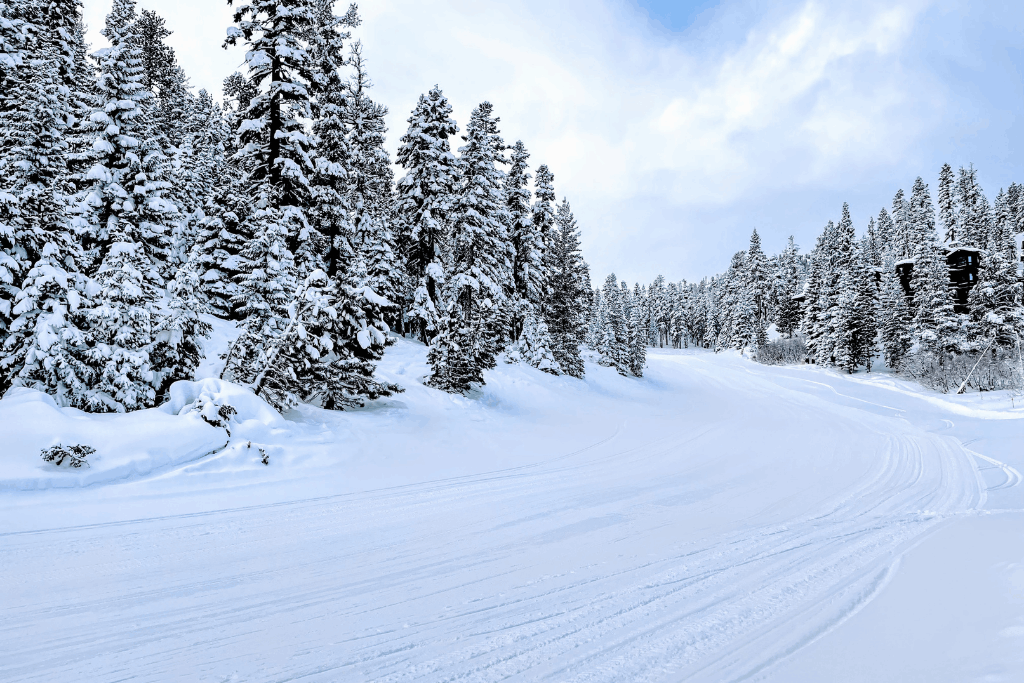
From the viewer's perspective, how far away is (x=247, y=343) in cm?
1006

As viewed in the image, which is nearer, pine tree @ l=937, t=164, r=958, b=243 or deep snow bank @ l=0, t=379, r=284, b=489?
deep snow bank @ l=0, t=379, r=284, b=489

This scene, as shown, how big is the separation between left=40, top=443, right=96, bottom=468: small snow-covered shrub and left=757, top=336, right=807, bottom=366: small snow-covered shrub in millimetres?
66649

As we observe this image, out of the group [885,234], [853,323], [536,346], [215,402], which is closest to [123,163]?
[215,402]

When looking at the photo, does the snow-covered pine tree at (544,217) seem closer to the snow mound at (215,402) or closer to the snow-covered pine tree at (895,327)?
the snow mound at (215,402)

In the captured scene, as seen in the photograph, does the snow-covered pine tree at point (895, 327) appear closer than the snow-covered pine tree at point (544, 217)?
No

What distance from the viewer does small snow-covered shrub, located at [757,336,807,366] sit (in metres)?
60.7

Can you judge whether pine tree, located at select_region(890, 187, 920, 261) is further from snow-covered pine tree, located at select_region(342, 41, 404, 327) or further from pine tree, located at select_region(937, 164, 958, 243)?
snow-covered pine tree, located at select_region(342, 41, 404, 327)

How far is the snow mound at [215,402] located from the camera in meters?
7.76

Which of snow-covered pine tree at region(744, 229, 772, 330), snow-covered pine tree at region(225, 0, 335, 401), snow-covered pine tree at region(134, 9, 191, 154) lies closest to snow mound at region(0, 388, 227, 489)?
snow-covered pine tree at region(225, 0, 335, 401)

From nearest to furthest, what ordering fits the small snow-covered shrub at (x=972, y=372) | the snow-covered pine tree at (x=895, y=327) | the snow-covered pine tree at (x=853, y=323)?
the small snow-covered shrub at (x=972, y=372) → the snow-covered pine tree at (x=895, y=327) → the snow-covered pine tree at (x=853, y=323)

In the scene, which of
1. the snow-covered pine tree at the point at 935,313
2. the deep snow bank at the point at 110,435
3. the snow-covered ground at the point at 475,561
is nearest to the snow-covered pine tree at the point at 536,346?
the snow-covered ground at the point at 475,561

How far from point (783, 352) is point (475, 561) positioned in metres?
68.2

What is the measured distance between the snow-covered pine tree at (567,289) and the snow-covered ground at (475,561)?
70.7 ft

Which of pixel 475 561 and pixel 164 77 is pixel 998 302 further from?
pixel 164 77
